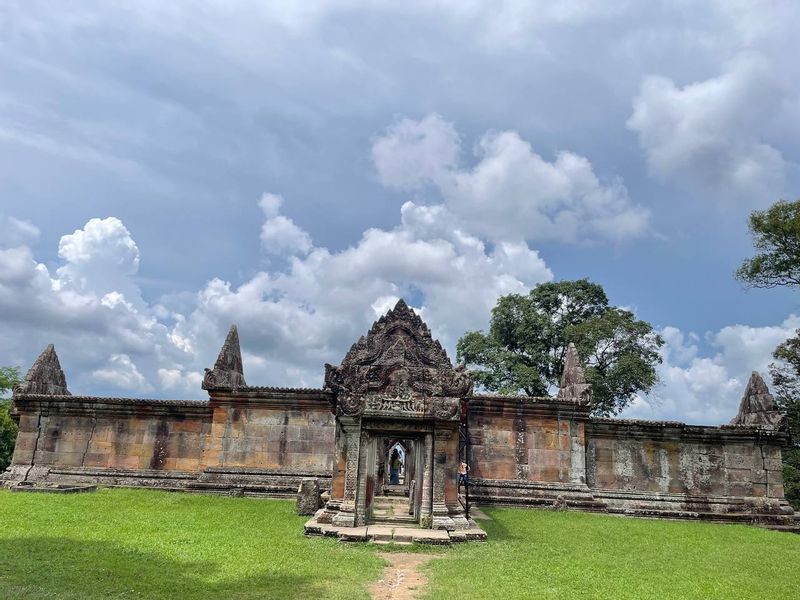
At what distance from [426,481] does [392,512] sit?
Result: 296 centimetres

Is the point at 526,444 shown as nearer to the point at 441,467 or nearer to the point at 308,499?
the point at 441,467

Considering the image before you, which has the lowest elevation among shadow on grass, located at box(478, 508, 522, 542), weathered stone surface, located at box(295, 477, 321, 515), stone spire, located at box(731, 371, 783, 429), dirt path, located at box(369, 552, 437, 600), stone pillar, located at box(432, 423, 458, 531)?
dirt path, located at box(369, 552, 437, 600)

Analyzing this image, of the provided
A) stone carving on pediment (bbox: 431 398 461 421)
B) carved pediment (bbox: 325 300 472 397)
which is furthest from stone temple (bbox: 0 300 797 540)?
stone carving on pediment (bbox: 431 398 461 421)

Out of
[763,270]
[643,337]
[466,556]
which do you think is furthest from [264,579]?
[643,337]

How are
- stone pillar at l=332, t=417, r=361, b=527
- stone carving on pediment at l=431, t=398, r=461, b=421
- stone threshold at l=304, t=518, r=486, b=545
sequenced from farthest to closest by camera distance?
stone carving on pediment at l=431, t=398, r=461, b=421 < stone pillar at l=332, t=417, r=361, b=527 < stone threshold at l=304, t=518, r=486, b=545

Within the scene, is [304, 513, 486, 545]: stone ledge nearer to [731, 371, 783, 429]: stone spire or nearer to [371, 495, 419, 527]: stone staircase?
[371, 495, 419, 527]: stone staircase

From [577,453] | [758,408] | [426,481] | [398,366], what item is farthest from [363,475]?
[758,408]

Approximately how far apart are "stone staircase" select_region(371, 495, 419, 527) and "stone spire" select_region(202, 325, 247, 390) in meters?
5.65

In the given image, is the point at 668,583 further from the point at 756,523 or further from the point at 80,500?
the point at 80,500

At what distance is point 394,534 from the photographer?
10.6 meters

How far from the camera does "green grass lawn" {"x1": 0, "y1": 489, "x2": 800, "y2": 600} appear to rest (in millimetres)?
7445

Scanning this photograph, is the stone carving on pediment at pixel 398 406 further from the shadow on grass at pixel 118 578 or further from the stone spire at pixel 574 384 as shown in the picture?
the stone spire at pixel 574 384

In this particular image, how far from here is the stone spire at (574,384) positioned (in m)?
16.7

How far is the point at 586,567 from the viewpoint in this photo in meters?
9.20
